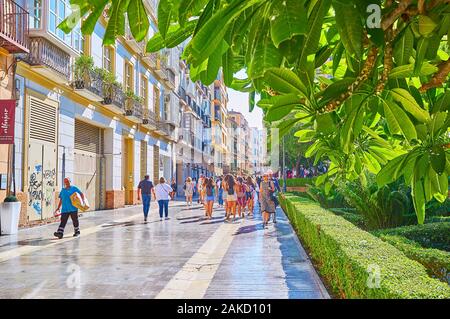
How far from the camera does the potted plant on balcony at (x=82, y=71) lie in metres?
17.1

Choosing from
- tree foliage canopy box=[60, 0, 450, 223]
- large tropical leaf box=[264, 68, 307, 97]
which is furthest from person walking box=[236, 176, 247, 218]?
large tropical leaf box=[264, 68, 307, 97]

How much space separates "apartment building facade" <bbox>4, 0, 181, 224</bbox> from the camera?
14.0 m

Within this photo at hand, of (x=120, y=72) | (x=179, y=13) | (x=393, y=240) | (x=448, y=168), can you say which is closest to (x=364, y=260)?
(x=448, y=168)

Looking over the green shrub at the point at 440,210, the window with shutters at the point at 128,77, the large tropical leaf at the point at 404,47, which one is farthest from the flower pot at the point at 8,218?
the window with shutters at the point at 128,77

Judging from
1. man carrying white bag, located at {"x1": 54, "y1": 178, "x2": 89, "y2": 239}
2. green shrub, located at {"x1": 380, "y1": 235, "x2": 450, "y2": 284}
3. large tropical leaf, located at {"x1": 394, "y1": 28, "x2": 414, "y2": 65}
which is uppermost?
large tropical leaf, located at {"x1": 394, "y1": 28, "x2": 414, "y2": 65}

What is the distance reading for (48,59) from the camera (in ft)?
47.1

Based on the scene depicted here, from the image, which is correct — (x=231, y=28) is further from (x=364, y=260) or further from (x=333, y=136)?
(x=364, y=260)

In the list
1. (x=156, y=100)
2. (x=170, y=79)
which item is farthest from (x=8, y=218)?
(x=170, y=79)

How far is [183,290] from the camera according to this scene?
592 cm

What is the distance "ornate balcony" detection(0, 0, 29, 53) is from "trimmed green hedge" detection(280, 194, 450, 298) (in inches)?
390

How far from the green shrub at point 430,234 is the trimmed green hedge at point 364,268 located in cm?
148

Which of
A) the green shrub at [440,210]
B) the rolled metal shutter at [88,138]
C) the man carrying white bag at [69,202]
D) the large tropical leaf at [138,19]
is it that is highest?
the rolled metal shutter at [88,138]

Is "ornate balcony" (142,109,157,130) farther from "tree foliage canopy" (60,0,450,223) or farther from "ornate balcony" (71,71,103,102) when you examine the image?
"tree foliage canopy" (60,0,450,223)

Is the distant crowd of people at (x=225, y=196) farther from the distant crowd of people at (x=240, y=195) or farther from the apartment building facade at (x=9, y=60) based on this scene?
the apartment building facade at (x=9, y=60)
